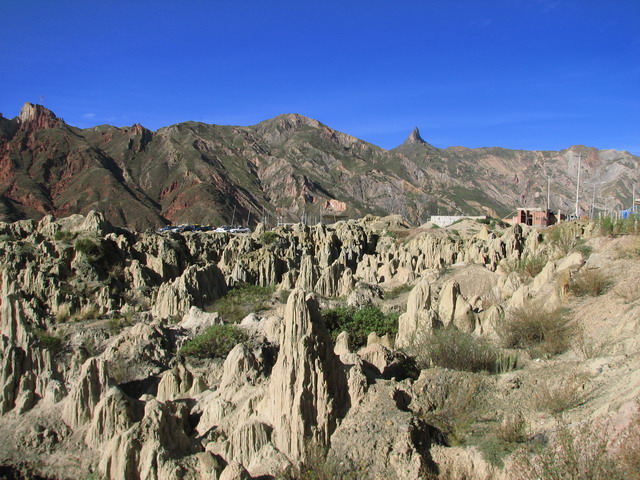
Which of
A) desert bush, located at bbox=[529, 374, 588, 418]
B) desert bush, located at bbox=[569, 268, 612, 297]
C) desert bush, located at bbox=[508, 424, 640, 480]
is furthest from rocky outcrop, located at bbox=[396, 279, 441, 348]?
desert bush, located at bbox=[508, 424, 640, 480]

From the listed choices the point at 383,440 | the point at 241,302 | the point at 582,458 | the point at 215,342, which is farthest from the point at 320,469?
the point at 241,302

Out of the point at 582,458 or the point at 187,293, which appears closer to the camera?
the point at 582,458

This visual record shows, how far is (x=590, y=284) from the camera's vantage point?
15.8 meters

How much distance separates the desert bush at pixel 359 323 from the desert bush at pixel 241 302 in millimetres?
5753

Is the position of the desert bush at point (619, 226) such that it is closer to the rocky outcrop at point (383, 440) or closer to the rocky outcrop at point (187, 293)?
the rocky outcrop at point (383, 440)

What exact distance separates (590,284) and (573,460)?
10130mm

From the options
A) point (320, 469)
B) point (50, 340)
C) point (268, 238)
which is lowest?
point (50, 340)

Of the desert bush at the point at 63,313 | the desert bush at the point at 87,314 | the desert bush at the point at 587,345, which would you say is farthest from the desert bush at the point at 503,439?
the desert bush at the point at 63,313

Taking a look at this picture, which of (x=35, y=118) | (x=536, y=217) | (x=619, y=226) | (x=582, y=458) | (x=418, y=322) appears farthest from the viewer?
(x=35, y=118)

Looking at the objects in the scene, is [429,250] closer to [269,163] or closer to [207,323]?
[207,323]

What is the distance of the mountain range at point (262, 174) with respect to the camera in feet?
362

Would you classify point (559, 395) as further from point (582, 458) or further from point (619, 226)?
point (619, 226)

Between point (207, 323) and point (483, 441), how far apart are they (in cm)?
1470

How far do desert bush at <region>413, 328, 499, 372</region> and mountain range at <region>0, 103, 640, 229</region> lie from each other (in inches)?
3488
